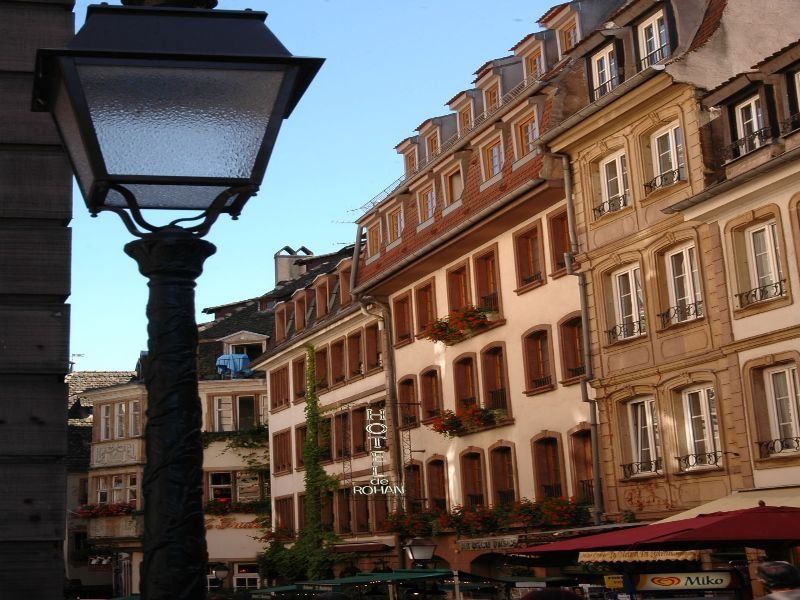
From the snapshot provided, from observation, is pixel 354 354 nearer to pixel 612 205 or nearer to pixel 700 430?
pixel 612 205

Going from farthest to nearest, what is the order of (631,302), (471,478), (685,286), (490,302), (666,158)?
(471,478), (490,302), (631,302), (666,158), (685,286)

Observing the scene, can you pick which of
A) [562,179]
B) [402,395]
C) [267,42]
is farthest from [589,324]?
[267,42]

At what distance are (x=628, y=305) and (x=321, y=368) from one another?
2164 centimetres

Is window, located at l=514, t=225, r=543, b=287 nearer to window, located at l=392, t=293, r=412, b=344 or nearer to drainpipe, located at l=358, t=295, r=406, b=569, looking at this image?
window, located at l=392, t=293, r=412, b=344

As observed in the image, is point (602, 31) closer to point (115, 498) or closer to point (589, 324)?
point (589, 324)

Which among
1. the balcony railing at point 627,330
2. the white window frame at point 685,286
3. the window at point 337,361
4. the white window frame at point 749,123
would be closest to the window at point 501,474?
the balcony railing at point 627,330

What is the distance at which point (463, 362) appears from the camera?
38156mm

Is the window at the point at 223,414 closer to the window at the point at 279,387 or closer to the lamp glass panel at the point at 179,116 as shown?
the window at the point at 279,387

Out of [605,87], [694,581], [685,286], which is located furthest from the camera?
[605,87]

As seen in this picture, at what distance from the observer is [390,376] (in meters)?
42.9

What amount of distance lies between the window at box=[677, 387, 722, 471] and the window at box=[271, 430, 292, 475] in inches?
1040

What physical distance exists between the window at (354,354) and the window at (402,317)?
2.98 meters

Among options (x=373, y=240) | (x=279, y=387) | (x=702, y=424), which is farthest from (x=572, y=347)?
(x=279, y=387)

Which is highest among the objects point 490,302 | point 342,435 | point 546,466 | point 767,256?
point 490,302
